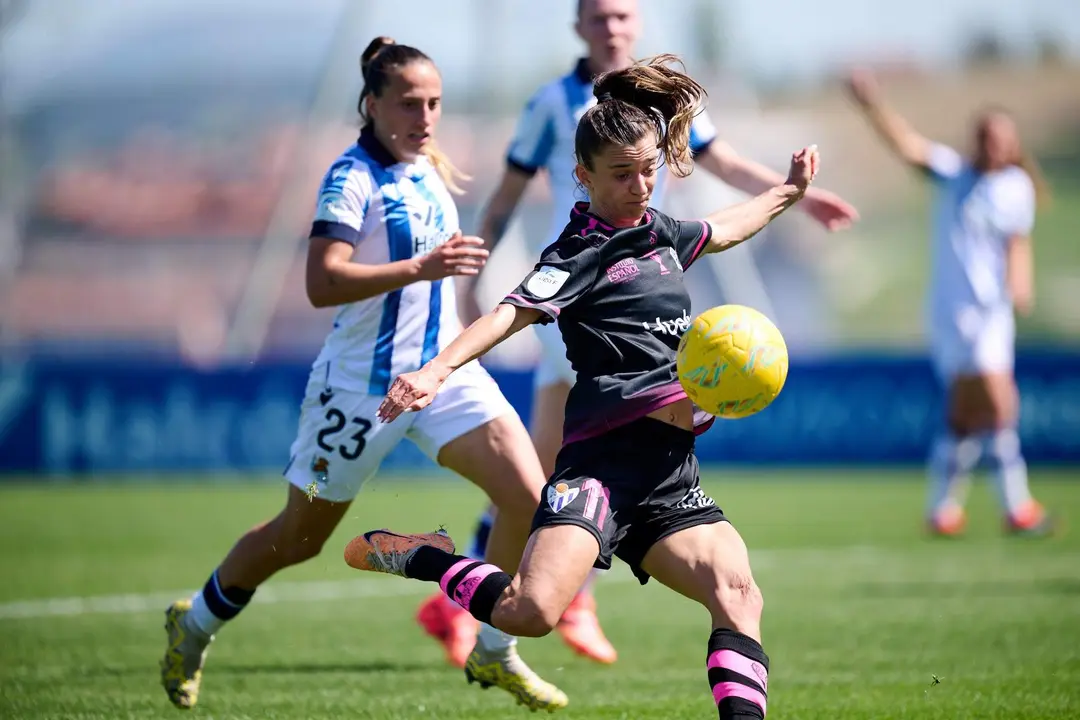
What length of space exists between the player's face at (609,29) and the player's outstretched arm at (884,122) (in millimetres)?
2056

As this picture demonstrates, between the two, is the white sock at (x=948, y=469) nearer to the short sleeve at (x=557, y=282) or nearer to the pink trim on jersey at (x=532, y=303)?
the short sleeve at (x=557, y=282)

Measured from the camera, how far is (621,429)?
4.82m

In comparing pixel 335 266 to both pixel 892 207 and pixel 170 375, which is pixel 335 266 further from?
pixel 892 207

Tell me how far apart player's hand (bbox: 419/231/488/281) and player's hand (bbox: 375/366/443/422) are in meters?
0.92

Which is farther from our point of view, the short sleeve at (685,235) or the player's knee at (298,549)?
the player's knee at (298,549)

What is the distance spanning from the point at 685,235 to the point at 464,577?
134 cm

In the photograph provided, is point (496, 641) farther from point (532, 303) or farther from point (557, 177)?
point (557, 177)

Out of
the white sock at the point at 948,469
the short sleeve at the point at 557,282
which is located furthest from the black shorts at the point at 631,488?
the white sock at the point at 948,469

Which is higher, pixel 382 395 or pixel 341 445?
pixel 382 395

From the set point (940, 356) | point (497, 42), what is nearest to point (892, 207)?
point (497, 42)

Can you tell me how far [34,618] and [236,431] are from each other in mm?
10070

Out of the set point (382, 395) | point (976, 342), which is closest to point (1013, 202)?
point (976, 342)

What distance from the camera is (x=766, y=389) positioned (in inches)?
187

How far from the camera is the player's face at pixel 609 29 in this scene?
689cm
